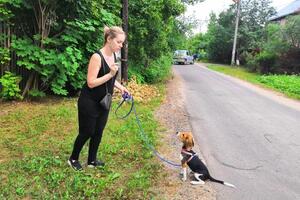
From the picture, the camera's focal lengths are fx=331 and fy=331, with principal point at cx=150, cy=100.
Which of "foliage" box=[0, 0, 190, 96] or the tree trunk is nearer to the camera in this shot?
"foliage" box=[0, 0, 190, 96]

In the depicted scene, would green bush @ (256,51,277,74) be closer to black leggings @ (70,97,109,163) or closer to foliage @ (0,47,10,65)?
foliage @ (0,47,10,65)

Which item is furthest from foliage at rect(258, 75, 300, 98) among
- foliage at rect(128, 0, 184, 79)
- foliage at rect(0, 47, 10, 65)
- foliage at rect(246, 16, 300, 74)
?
foliage at rect(0, 47, 10, 65)

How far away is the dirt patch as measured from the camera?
4129 millimetres

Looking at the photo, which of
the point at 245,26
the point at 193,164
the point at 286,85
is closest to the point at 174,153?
the point at 193,164

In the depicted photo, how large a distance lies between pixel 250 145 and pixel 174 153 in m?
1.74

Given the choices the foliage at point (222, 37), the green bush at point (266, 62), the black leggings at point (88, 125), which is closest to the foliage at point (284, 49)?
the green bush at point (266, 62)

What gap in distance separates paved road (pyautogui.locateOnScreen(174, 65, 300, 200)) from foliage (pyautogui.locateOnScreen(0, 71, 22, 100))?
14.5 ft

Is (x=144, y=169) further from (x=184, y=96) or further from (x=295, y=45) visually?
(x=295, y=45)

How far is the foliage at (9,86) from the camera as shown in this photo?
26.2 feet

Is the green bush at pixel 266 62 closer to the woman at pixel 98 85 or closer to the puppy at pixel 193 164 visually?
the puppy at pixel 193 164

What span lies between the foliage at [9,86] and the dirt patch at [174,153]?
3539 mm

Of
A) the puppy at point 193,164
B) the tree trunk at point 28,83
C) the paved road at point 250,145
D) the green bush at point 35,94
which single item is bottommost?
the paved road at point 250,145

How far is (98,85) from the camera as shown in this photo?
406 cm

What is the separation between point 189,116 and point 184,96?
3772 millimetres
